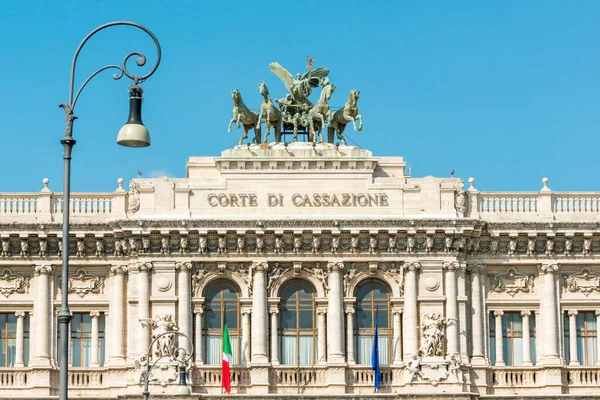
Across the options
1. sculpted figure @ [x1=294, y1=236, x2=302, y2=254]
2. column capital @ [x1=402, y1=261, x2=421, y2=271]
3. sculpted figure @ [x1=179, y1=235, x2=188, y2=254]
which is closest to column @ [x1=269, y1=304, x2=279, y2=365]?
sculpted figure @ [x1=294, y1=236, x2=302, y2=254]

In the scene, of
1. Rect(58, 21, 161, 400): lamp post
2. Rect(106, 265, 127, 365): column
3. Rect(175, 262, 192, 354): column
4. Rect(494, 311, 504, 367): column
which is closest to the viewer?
Rect(58, 21, 161, 400): lamp post

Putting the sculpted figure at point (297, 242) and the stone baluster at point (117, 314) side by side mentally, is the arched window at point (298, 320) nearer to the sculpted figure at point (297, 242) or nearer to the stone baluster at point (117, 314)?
the sculpted figure at point (297, 242)

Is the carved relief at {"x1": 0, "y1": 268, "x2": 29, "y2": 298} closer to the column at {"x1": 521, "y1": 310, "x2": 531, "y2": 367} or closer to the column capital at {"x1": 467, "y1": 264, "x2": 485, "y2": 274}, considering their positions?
the column capital at {"x1": 467, "y1": 264, "x2": 485, "y2": 274}

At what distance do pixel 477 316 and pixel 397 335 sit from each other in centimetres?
354

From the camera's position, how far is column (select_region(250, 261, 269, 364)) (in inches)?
2694

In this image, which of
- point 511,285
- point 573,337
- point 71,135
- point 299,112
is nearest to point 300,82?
point 299,112

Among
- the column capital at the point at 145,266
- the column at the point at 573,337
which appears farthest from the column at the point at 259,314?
the column at the point at 573,337

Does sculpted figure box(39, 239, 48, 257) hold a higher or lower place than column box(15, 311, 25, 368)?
higher

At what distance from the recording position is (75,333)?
7000cm

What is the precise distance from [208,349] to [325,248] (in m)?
6.29

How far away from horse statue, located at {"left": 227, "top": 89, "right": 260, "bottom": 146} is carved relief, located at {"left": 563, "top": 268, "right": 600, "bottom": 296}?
14184mm

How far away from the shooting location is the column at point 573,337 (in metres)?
69.9

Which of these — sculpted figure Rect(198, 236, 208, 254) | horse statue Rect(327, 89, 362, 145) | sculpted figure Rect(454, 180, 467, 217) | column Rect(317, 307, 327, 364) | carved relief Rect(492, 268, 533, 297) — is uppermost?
horse statue Rect(327, 89, 362, 145)

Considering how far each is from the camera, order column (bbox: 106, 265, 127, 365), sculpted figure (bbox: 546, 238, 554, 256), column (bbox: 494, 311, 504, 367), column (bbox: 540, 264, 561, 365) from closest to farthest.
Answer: column (bbox: 106, 265, 127, 365), column (bbox: 540, 264, 561, 365), column (bbox: 494, 311, 504, 367), sculpted figure (bbox: 546, 238, 554, 256)
